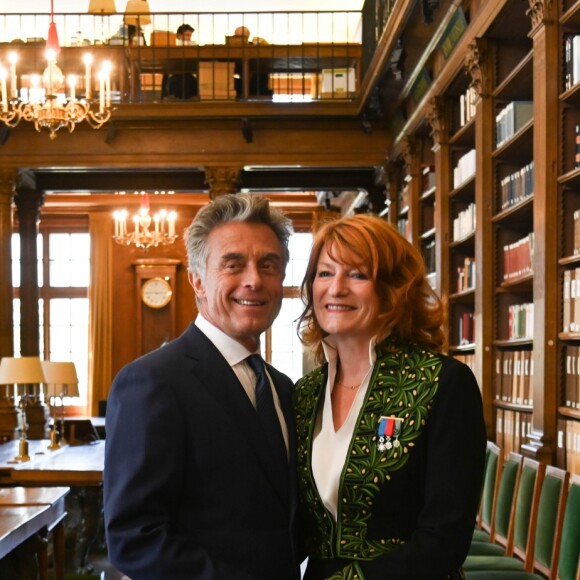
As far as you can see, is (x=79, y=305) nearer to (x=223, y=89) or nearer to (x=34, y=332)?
(x=34, y=332)

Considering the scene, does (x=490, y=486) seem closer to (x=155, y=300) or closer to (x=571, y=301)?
(x=571, y=301)

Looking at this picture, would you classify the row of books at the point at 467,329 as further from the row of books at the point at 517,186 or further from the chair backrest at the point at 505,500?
the chair backrest at the point at 505,500

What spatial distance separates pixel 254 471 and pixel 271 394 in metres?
0.21

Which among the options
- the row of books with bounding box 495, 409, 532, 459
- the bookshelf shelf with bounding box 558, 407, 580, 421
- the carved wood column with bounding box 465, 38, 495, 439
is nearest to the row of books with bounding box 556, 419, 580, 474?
the bookshelf shelf with bounding box 558, 407, 580, 421

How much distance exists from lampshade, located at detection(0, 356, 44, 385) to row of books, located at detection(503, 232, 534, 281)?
3.79 m

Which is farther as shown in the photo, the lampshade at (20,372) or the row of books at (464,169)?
the lampshade at (20,372)

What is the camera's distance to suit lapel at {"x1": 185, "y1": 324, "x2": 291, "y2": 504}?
2.14 meters

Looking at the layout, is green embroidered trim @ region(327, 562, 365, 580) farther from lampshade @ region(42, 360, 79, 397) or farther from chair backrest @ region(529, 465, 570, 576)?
lampshade @ region(42, 360, 79, 397)

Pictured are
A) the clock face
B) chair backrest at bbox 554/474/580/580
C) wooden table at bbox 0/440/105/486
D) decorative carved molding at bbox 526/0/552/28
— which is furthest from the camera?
the clock face

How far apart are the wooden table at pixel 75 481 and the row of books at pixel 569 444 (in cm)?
327

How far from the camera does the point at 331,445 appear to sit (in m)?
2.21

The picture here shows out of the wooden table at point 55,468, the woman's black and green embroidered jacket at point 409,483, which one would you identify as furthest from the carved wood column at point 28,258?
the woman's black and green embroidered jacket at point 409,483

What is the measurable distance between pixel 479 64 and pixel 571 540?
3.28 m

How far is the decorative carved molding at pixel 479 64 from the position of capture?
626 centimetres
